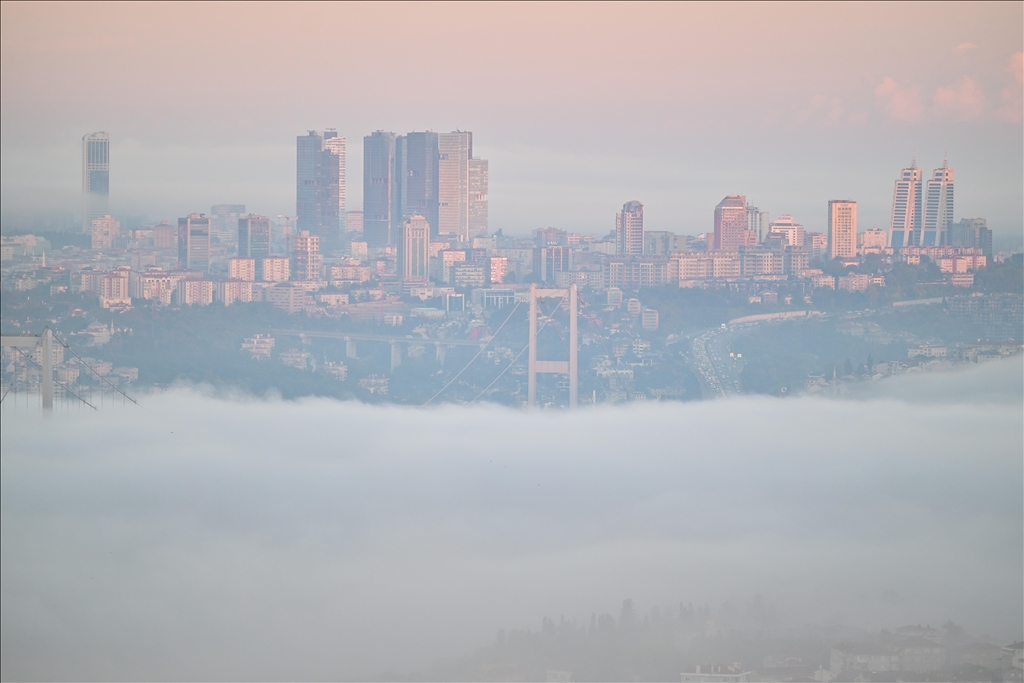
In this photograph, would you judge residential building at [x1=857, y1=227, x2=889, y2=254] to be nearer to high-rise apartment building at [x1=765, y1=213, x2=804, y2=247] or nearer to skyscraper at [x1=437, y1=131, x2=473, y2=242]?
high-rise apartment building at [x1=765, y1=213, x2=804, y2=247]

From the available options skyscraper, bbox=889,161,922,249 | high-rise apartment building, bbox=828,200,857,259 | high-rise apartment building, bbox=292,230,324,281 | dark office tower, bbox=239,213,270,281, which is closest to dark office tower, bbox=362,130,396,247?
high-rise apartment building, bbox=292,230,324,281

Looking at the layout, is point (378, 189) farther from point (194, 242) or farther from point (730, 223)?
point (730, 223)

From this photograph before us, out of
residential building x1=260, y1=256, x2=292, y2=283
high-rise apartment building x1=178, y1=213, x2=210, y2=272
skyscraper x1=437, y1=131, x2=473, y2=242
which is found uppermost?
skyscraper x1=437, y1=131, x2=473, y2=242

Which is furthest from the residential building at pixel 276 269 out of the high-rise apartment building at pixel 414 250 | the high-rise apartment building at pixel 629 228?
the high-rise apartment building at pixel 629 228

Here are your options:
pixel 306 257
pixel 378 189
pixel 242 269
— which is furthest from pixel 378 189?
pixel 242 269

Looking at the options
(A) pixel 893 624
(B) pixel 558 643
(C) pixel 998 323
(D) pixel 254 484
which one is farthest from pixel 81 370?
(C) pixel 998 323

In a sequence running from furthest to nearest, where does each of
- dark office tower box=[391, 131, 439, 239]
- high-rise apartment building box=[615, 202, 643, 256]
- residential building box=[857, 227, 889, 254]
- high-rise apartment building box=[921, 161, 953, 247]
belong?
dark office tower box=[391, 131, 439, 239] < high-rise apartment building box=[615, 202, 643, 256] < residential building box=[857, 227, 889, 254] < high-rise apartment building box=[921, 161, 953, 247]

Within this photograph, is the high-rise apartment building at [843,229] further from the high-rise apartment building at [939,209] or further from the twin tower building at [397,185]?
the twin tower building at [397,185]
